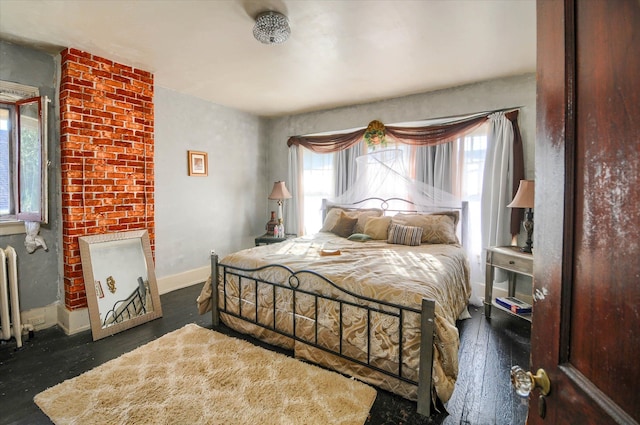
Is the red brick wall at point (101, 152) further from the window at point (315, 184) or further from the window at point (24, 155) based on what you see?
the window at point (315, 184)

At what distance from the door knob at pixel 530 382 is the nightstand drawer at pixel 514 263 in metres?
2.54

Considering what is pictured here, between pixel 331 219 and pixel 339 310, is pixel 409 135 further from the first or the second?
pixel 339 310

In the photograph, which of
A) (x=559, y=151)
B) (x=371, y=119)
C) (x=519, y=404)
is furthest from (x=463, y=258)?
(x=559, y=151)

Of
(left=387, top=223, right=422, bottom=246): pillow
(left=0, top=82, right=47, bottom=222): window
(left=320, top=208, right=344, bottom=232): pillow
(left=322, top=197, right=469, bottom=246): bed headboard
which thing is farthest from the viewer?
(left=320, top=208, right=344, bottom=232): pillow

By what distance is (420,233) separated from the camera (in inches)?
137

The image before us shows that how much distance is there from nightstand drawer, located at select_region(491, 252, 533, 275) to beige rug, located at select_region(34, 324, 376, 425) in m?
1.86

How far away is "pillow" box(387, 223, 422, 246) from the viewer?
135 inches

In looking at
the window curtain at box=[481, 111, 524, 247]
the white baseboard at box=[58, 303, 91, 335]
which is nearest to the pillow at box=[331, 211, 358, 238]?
the window curtain at box=[481, 111, 524, 247]

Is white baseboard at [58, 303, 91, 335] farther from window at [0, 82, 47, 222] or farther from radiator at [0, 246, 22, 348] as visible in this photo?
window at [0, 82, 47, 222]

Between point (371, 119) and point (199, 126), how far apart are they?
7.72 feet

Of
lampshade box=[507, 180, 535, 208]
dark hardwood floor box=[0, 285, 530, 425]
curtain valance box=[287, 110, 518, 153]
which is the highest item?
curtain valance box=[287, 110, 518, 153]

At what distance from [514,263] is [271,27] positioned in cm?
291

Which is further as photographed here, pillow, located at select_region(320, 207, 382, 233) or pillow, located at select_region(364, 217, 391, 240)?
pillow, located at select_region(320, 207, 382, 233)

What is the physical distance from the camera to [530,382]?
66 cm
